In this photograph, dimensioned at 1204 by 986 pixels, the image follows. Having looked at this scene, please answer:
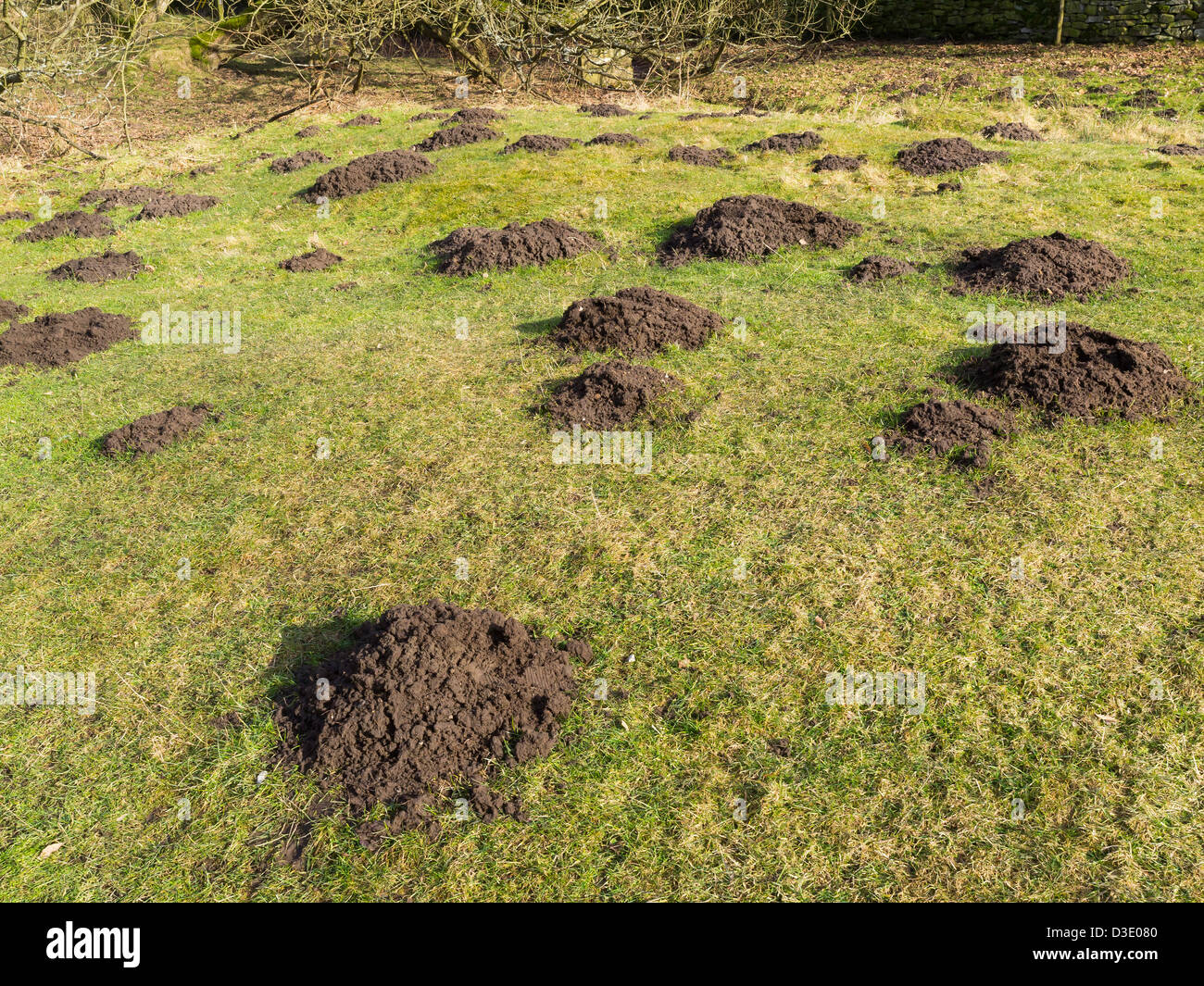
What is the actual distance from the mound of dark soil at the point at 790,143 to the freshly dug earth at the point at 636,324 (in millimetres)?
8499

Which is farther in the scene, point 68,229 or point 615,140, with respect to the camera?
point 615,140

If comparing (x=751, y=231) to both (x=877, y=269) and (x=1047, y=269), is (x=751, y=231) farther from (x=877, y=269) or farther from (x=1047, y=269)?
(x=1047, y=269)

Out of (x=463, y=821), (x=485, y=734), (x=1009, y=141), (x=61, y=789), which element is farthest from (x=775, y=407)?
(x=1009, y=141)


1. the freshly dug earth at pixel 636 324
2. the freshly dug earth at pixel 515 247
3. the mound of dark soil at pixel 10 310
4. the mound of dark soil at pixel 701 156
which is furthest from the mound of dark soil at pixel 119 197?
the freshly dug earth at pixel 636 324

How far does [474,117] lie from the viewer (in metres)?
20.2

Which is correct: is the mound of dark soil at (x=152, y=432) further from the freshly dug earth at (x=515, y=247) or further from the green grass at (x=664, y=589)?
the freshly dug earth at (x=515, y=247)

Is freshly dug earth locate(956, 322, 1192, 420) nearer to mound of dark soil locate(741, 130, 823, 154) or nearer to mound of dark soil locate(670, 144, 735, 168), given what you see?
mound of dark soil locate(670, 144, 735, 168)

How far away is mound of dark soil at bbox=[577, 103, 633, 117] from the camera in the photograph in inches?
840

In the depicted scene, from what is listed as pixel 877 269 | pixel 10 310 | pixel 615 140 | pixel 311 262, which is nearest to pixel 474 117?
pixel 615 140

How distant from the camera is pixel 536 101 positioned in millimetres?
23922

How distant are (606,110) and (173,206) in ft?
39.3

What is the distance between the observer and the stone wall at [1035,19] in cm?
2233

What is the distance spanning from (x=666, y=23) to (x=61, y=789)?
22.8 meters

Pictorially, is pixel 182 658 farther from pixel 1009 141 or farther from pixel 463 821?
pixel 1009 141
